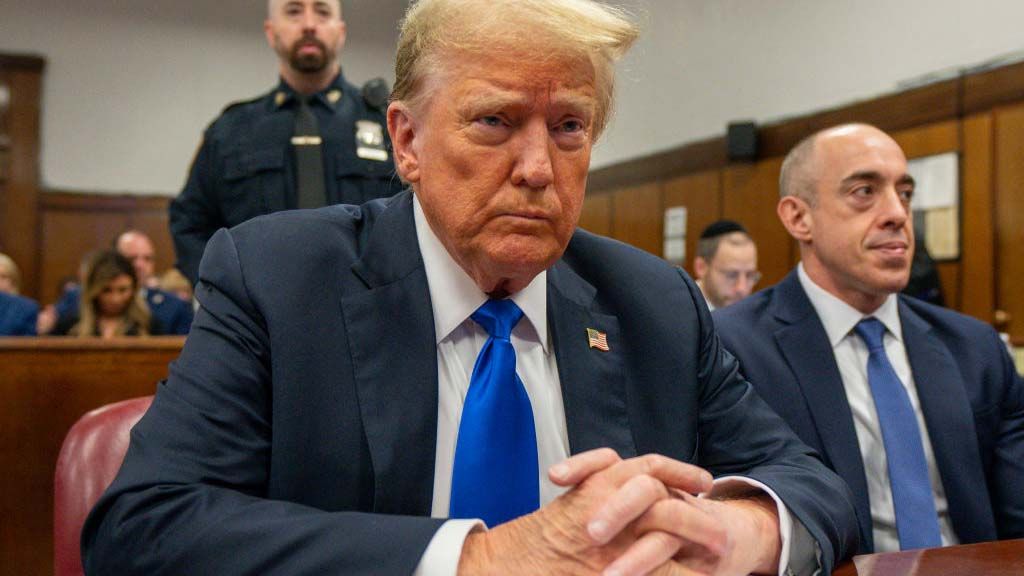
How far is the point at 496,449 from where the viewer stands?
1290 mm

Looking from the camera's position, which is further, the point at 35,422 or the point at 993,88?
the point at 993,88

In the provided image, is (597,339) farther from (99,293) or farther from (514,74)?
(99,293)

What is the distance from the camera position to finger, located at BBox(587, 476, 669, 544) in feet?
3.47

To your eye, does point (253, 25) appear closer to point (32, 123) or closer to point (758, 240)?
point (32, 123)

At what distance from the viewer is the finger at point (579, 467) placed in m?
1.08

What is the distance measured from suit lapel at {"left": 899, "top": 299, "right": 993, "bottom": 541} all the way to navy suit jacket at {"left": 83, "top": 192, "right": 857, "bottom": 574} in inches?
33.6

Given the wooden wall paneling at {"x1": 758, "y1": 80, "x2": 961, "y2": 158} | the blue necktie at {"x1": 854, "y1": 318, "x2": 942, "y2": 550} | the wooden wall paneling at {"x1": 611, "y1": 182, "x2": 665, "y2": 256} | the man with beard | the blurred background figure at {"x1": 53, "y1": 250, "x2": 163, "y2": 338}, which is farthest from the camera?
the wooden wall paneling at {"x1": 611, "y1": 182, "x2": 665, "y2": 256}

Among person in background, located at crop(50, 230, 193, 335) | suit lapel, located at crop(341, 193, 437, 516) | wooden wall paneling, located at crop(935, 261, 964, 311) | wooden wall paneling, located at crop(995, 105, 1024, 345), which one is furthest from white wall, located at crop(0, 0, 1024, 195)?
suit lapel, located at crop(341, 193, 437, 516)

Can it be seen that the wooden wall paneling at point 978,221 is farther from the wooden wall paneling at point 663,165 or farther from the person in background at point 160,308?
the person in background at point 160,308

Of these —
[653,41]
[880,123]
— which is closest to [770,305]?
[880,123]

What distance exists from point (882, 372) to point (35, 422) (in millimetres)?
2666

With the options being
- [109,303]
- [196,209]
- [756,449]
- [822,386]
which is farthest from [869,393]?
[109,303]

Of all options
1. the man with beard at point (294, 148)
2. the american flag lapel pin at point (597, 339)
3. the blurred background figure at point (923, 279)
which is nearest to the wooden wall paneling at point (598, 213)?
the blurred background figure at point (923, 279)

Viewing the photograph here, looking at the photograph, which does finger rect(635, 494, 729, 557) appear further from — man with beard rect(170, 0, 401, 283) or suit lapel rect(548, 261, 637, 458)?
man with beard rect(170, 0, 401, 283)
